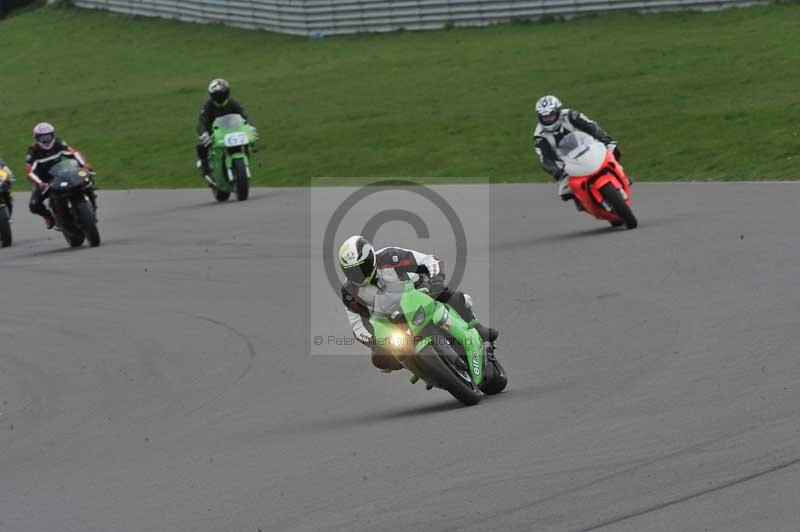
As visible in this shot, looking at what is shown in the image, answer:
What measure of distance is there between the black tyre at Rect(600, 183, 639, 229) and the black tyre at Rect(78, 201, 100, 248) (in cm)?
681

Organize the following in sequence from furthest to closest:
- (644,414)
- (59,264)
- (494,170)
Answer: (494,170)
(59,264)
(644,414)

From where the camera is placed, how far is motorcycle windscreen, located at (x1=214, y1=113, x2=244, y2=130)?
77.2 feet

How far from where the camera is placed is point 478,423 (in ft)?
29.0

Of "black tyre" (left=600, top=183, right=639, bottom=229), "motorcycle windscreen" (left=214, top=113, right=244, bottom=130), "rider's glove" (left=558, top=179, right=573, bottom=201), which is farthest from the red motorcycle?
"motorcycle windscreen" (left=214, top=113, right=244, bottom=130)

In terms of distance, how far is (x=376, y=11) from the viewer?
41.5 metres

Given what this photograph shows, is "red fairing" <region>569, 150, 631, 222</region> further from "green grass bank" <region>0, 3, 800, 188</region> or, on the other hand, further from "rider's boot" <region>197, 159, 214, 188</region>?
"rider's boot" <region>197, 159, 214, 188</region>

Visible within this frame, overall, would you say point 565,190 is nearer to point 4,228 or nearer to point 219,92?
point 219,92

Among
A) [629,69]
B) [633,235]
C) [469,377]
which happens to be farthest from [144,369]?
[629,69]

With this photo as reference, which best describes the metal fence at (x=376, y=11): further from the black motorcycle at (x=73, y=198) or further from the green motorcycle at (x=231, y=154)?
the black motorcycle at (x=73, y=198)

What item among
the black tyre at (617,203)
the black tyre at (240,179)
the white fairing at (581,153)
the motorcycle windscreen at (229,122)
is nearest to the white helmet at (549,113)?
the white fairing at (581,153)

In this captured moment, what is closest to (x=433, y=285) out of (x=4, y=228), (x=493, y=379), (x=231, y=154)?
(x=493, y=379)

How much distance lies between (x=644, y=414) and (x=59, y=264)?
39.0 feet

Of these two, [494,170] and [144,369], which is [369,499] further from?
[494,170]

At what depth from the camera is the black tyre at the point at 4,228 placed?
21438mm
